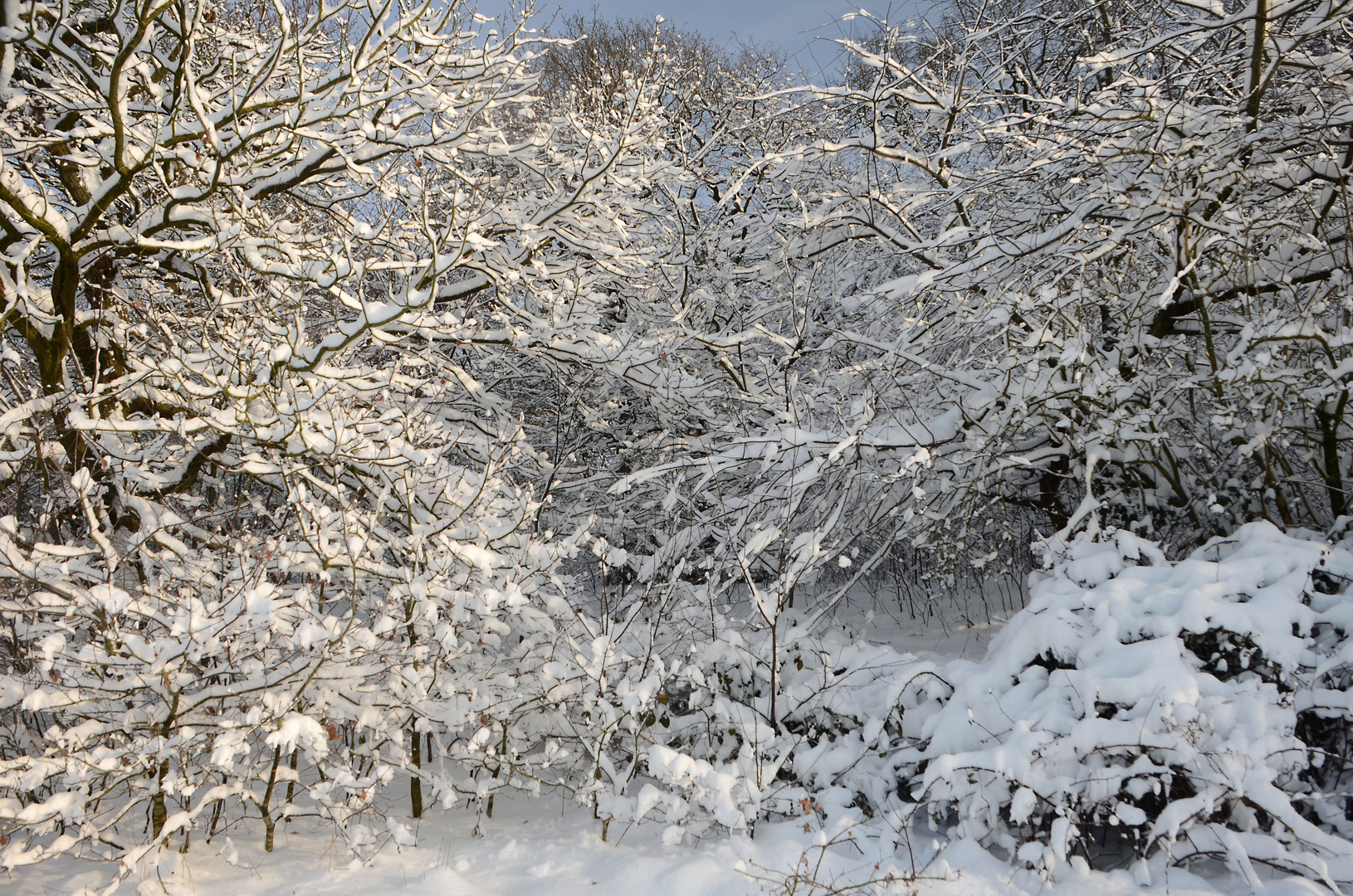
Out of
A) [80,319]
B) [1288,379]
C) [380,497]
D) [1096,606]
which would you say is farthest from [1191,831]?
[80,319]

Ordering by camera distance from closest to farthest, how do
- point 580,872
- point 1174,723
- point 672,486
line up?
1. point 1174,723
2. point 580,872
3. point 672,486

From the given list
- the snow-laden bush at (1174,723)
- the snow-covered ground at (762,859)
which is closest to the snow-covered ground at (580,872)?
the snow-covered ground at (762,859)

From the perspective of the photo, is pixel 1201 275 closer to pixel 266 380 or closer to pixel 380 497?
pixel 380 497

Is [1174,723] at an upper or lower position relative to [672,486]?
lower

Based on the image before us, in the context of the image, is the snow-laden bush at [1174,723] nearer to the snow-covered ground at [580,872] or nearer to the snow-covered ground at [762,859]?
the snow-covered ground at [762,859]

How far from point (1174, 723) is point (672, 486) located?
2.32 m

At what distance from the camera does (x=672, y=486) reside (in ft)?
12.9

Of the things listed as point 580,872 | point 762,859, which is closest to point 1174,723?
point 762,859

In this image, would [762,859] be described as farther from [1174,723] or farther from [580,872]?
[1174,723]

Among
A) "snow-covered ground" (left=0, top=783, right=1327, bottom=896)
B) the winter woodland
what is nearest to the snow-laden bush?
the winter woodland

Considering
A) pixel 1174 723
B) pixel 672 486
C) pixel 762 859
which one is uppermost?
pixel 672 486

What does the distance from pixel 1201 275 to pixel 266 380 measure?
15.0 feet

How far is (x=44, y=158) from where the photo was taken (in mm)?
4844

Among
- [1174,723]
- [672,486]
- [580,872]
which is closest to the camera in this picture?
[1174,723]
